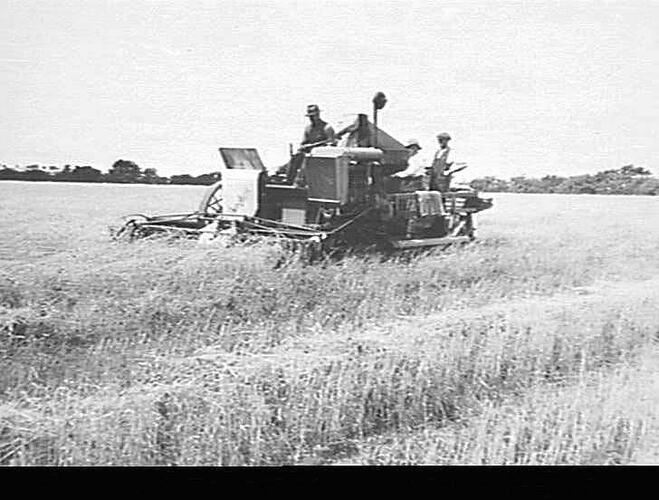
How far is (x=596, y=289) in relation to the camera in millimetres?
2447

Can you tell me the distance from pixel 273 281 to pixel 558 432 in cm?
80

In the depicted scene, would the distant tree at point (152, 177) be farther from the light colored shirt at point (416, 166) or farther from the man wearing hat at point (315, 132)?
the light colored shirt at point (416, 166)

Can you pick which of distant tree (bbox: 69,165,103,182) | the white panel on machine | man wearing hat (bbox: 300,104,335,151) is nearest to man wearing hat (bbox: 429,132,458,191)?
man wearing hat (bbox: 300,104,335,151)

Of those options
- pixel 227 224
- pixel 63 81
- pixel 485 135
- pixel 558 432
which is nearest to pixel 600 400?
pixel 558 432

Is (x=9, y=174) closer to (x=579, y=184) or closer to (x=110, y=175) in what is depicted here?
(x=110, y=175)

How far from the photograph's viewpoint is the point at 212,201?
2.36 meters

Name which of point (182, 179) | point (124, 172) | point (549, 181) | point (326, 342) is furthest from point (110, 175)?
point (549, 181)

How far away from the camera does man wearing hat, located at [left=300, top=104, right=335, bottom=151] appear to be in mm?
2336

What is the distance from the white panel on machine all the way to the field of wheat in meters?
0.09

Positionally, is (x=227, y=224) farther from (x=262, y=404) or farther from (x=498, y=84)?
(x=498, y=84)

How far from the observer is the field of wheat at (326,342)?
2156 mm

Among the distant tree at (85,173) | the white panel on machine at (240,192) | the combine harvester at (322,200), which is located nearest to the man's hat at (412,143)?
the combine harvester at (322,200)

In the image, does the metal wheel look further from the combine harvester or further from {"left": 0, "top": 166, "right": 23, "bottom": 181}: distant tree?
{"left": 0, "top": 166, "right": 23, "bottom": 181}: distant tree

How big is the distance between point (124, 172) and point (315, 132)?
0.49m
